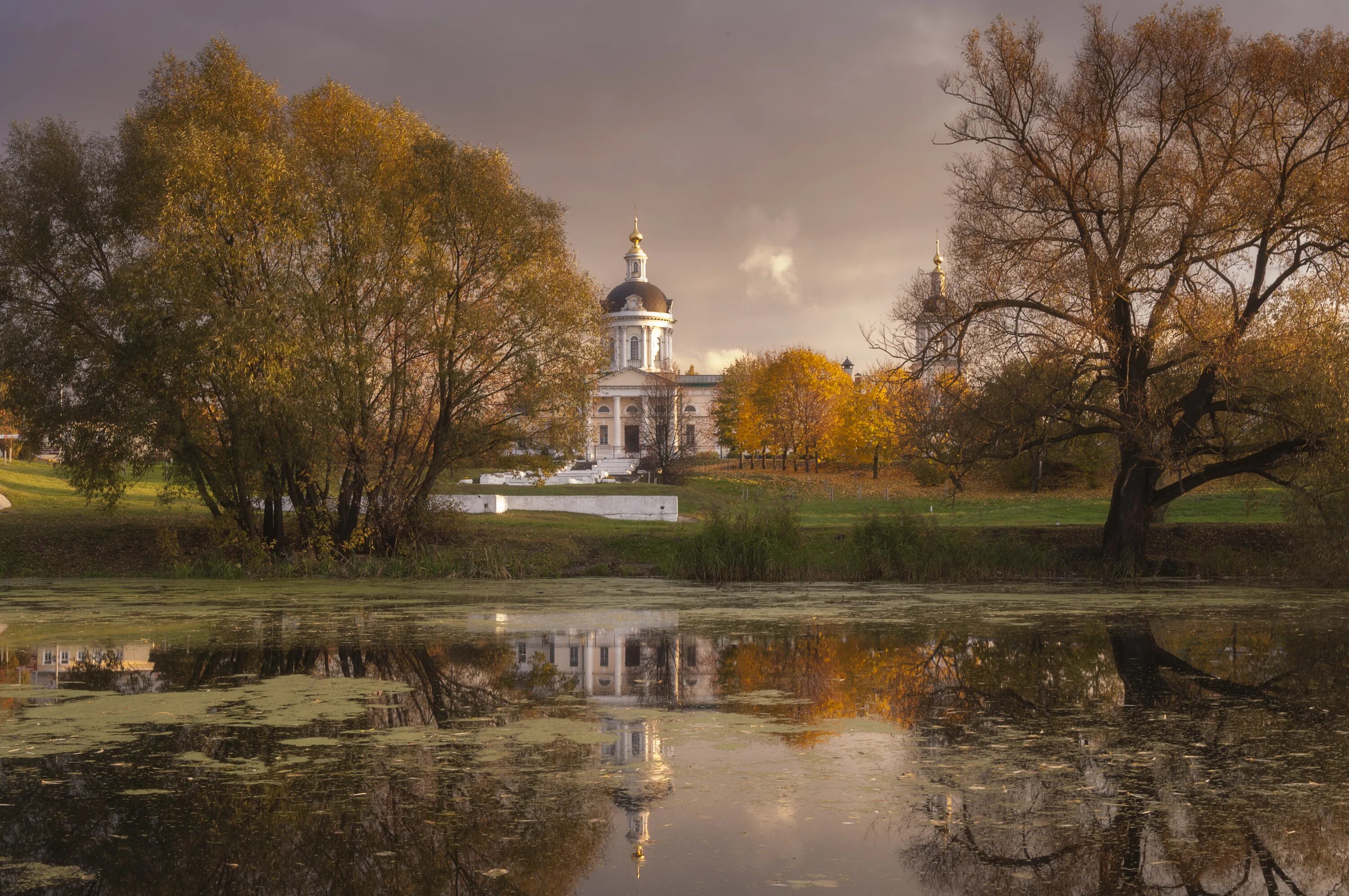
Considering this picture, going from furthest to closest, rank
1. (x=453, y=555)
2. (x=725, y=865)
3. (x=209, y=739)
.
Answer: (x=453, y=555)
(x=209, y=739)
(x=725, y=865)

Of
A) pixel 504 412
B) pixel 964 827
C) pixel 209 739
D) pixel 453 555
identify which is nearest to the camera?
pixel 964 827

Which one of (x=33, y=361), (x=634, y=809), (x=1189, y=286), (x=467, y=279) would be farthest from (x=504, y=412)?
(x=634, y=809)

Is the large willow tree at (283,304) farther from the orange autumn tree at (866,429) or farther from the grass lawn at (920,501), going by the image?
the orange autumn tree at (866,429)

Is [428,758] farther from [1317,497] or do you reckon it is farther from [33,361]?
[33,361]

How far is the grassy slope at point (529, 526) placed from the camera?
2508 cm

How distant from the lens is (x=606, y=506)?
3478 centimetres

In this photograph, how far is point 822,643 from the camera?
47.0ft

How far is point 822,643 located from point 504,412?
44.7ft

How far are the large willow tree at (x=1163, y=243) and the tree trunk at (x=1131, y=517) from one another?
0.47 metres

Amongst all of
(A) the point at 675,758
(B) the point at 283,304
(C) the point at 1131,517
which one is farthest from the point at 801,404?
(A) the point at 675,758

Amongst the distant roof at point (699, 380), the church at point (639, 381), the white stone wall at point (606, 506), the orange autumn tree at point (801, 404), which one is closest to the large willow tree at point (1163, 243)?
the white stone wall at point (606, 506)

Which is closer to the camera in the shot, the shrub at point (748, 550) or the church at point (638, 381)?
the shrub at point (748, 550)

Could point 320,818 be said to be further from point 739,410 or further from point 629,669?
point 739,410

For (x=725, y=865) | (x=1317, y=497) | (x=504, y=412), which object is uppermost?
(x=504, y=412)
